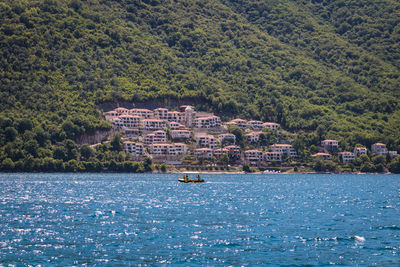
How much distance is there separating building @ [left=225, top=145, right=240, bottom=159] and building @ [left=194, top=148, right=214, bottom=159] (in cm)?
653

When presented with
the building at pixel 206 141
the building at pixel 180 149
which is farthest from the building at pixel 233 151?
the building at pixel 180 149

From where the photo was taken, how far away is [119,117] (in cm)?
19638

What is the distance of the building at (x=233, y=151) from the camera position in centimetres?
19225

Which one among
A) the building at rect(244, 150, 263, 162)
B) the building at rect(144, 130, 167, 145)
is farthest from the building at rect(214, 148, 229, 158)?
the building at rect(144, 130, 167, 145)

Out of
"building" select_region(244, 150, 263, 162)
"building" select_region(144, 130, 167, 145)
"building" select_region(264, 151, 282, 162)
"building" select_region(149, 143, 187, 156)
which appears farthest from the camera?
"building" select_region(264, 151, 282, 162)

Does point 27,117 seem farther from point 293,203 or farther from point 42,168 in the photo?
point 293,203

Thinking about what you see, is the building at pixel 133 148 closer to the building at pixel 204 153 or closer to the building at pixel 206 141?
the building at pixel 204 153

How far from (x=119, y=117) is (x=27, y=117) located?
91.6 feet

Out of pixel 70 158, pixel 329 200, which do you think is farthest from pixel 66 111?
pixel 329 200

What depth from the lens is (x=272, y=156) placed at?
639 ft

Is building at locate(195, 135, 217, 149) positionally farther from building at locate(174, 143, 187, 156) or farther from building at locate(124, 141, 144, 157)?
building at locate(124, 141, 144, 157)

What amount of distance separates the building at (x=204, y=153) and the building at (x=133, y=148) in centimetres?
1654

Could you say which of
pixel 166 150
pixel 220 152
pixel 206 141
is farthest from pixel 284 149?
pixel 166 150

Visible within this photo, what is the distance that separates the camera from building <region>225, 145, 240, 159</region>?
192m
